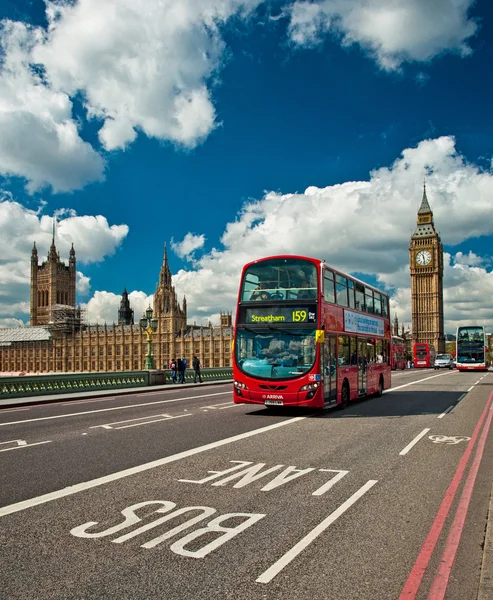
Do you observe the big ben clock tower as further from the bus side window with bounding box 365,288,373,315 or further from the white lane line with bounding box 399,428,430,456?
the white lane line with bounding box 399,428,430,456

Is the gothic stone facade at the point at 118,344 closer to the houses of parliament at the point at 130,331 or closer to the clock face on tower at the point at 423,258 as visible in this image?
the houses of parliament at the point at 130,331

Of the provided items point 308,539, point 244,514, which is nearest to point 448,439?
point 244,514

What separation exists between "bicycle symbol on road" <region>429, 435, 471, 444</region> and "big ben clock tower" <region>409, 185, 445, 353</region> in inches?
6005

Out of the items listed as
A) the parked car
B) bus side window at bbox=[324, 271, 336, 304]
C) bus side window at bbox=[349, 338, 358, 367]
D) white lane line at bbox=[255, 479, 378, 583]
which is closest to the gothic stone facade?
the parked car

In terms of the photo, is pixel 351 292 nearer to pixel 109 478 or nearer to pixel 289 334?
pixel 289 334

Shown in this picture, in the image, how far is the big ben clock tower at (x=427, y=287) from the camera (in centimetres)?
16012

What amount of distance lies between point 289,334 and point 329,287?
2.18 m

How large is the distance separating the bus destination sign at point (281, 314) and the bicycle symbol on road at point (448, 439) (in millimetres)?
4985

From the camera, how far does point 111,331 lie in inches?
5605

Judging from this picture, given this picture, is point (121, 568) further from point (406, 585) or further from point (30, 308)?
point (30, 308)

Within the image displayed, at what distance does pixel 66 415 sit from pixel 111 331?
420 feet

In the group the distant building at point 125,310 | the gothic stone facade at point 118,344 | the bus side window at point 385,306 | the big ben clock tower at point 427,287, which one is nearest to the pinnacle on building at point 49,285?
the distant building at point 125,310

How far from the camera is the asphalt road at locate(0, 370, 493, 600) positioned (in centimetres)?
473

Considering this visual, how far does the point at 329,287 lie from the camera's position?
17391 mm
